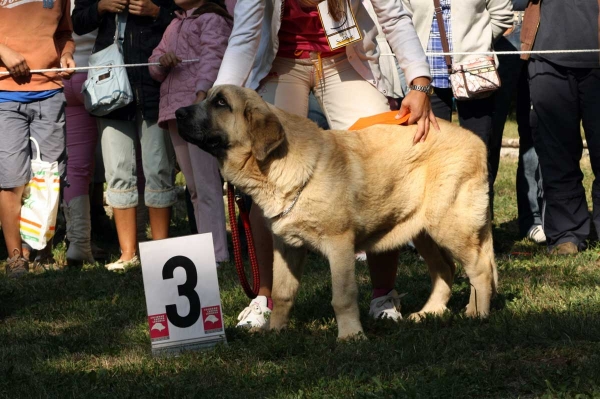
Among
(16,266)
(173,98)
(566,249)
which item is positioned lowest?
(566,249)

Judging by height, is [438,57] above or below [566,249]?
above

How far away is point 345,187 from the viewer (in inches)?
189

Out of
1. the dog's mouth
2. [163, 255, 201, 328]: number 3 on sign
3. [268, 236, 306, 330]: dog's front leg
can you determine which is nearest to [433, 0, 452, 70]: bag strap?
[268, 236, 306, 330]: dog's front leg

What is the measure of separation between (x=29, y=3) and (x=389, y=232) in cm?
405

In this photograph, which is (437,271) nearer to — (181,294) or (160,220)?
(181,294)

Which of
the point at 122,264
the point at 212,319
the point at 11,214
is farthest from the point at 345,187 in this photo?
the point at 11,214

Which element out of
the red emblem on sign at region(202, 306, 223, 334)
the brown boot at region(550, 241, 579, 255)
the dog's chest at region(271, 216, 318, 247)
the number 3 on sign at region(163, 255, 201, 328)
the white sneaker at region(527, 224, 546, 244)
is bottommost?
the white sneaker at region(527, 224, 546, 244)

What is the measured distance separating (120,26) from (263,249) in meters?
3.05

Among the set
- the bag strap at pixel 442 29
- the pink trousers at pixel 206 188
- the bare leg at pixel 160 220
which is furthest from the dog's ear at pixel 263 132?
the bare leg at pixel 160 220

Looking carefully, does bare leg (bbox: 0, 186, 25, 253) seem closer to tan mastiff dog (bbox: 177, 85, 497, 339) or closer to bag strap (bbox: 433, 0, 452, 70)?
tan mastiff dog (bbox: 177, 85, 497, 339)

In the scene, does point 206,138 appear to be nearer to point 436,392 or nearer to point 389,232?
point 389,232

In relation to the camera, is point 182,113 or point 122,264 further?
point 122,264

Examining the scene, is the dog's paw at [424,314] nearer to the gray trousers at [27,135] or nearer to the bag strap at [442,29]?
the bag strap at [442,29]

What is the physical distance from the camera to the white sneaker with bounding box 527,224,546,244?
8289 millimetres
